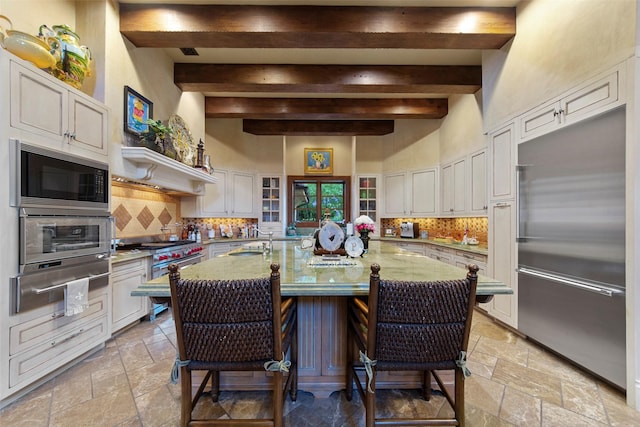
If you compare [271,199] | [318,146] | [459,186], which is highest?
[318,146]

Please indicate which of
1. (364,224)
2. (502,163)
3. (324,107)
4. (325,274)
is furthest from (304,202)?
(325,274)

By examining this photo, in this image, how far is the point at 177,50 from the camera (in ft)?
11.2

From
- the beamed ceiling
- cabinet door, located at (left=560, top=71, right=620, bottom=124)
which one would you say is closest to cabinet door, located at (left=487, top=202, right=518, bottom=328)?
cabinet door, located at (left=560, top=71, right=620, bottom=124)

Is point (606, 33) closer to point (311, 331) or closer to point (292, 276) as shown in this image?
point (292, 276)

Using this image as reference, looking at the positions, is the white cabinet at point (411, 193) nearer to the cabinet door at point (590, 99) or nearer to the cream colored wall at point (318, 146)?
the cream colored wall at point (318, 146)

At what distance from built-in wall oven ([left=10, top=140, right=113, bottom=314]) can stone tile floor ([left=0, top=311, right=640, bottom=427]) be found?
2.07ft

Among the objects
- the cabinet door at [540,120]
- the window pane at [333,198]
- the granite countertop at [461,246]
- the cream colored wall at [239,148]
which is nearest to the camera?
the cabinet door at [540,120]

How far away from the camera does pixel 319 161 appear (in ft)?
19.8

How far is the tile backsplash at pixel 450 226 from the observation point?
3943 mm

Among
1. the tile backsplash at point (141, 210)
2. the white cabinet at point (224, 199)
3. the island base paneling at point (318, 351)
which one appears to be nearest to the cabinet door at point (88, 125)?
the tile backsplash at point (141, 210)

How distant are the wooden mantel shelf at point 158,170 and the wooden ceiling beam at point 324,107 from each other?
1.37 metres

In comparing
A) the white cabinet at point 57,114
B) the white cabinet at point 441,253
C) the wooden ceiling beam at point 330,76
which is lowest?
the white cabinet at point 441,253

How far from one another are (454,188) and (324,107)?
255cm

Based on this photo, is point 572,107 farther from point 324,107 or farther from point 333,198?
point 333,198
